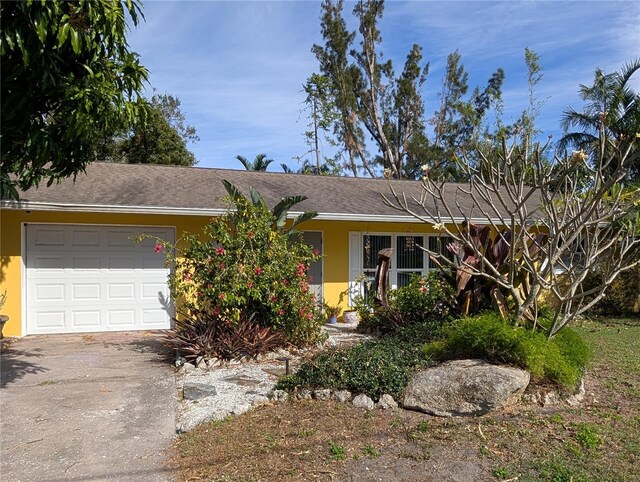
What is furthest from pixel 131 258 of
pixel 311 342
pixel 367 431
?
pixel 367 431

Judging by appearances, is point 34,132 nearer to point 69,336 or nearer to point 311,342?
point 311,342

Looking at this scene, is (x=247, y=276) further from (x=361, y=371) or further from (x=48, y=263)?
(x=48, y=263)

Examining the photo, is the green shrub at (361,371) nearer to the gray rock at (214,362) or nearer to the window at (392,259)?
the gray rock at (214,362)

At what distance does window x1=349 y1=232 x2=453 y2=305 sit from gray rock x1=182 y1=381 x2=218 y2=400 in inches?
247

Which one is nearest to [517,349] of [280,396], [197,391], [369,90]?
[280,396]

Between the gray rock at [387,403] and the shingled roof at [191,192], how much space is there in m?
4.50

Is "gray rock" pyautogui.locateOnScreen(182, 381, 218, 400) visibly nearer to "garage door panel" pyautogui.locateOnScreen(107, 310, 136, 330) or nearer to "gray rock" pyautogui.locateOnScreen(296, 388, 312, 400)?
"gray rock" pyautogui.locateOnScreen(296, 388, 312, 400)

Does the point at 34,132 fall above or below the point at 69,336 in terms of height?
above

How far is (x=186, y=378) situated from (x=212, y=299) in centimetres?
136

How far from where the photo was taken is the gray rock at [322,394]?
586cm

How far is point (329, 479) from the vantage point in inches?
159

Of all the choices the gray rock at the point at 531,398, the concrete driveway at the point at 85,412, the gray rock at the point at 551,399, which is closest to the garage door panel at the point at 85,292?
the concrete driveway at the point at 85,412

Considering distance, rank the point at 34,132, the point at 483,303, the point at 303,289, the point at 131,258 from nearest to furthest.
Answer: the point at 34,132 < the point at 483,303 < the point at 303,289 < the point at 131,258

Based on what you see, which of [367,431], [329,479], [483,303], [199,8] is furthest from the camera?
[199,8]
